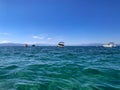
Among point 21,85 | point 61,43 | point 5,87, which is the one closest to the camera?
point 5,87

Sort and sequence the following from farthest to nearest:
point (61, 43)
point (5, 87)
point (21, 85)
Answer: point (61, 43), point (21, 85), point (5, 87)

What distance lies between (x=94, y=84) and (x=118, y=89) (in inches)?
51.6

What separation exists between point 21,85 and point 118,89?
490 centimetres

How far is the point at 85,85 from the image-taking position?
29.2 feet

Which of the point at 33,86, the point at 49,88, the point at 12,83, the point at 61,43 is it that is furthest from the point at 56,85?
the point at 61,43

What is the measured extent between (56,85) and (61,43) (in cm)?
9956

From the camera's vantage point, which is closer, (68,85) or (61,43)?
(68,85)

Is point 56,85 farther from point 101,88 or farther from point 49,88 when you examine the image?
point 101,88

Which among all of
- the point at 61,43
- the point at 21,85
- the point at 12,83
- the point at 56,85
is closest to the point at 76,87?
the point at 56,85

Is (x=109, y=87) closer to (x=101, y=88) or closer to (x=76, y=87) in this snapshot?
(x=101, y=88)

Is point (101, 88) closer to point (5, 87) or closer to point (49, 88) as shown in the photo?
point (49, 88)

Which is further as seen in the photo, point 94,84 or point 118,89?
point 94,84

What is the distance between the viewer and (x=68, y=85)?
877 cm

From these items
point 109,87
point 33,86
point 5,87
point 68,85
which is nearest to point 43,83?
point 33,86
